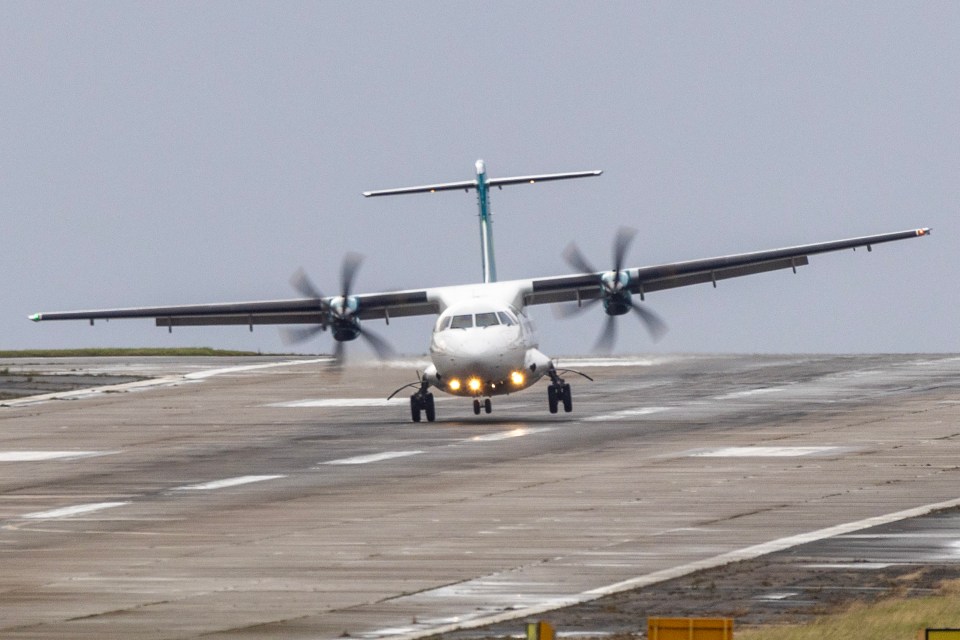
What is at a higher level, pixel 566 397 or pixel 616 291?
pixel 616 291

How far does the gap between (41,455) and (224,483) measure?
8438 millimetres

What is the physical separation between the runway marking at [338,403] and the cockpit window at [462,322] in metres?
10.6

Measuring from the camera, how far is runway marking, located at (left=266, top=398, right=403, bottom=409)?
51.6 metres

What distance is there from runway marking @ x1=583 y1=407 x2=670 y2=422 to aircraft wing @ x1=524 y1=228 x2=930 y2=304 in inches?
123

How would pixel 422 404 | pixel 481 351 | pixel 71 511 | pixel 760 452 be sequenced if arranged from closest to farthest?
pixel 71 511
pixel 760 452
pixel 481 351
pixel 422 404

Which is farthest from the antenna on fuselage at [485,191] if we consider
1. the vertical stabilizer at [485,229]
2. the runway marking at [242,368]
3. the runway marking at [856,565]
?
the runway marking at [856,565]

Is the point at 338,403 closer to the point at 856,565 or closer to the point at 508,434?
the point at 508,434

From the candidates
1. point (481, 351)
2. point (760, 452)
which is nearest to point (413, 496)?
point (760, 452)

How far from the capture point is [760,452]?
34219 millimetres

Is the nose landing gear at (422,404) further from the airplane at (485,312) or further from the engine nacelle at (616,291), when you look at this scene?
the engine nacelle at (616,291)

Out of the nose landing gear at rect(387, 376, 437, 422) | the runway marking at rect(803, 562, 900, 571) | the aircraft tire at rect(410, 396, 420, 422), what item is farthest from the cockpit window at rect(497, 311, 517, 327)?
the runway marking at rect(803, 562, 900, 571)

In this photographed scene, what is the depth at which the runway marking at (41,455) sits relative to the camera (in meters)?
37.3

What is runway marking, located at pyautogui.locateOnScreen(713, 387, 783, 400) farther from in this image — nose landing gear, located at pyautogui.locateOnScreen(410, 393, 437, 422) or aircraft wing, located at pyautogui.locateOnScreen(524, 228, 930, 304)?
nose landing gear, located at pyautogui.locateOnScreen(410, 393, 437, 422)

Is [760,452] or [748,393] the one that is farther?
[748,393]
